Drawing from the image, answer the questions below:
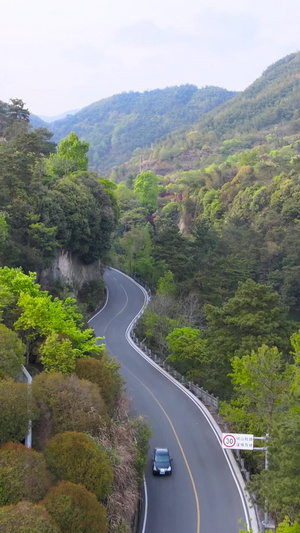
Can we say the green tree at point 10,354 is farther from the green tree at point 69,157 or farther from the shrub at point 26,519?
the green tree at point 69,157

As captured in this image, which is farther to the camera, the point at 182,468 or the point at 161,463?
the point at 182,468

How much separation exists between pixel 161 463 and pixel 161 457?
0.76 ft

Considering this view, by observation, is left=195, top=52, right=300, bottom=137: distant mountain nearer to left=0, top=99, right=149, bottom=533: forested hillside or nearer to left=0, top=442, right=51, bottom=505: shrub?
left=0, top=99, right=149, bottom=533: forested hillside

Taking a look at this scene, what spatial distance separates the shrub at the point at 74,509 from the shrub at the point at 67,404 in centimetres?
294

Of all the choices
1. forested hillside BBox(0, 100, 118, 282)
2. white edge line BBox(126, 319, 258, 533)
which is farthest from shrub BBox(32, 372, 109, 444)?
forested hillside BBox(0, 100, 118, 282)

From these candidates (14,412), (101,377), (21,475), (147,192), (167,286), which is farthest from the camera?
(147,192)

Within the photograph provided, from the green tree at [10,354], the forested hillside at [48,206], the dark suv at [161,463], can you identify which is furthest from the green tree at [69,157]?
the dark suv at [161,463]

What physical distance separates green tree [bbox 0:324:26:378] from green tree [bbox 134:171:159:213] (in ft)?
224

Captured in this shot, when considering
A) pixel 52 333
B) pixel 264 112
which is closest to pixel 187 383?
pixel 52 333

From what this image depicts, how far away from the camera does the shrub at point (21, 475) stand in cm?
1005

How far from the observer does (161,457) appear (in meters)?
17.6

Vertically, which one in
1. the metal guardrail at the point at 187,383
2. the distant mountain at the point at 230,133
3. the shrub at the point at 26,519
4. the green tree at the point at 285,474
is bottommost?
the metal guardrail at the point at 187,383

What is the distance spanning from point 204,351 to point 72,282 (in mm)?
14510

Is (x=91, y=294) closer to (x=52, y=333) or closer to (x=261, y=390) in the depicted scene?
(x=52, y=333)
